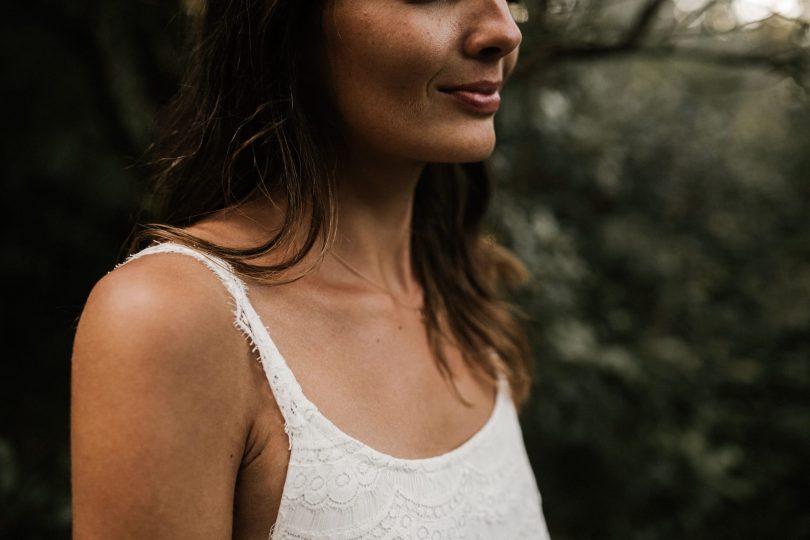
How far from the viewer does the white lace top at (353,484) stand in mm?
1130

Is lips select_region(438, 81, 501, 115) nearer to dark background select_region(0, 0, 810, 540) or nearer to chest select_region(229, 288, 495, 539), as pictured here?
chest select_region(229, 288, 495, 539)

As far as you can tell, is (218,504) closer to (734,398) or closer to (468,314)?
(468,314)

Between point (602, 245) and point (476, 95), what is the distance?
2.21 meters

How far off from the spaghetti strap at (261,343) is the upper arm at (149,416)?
8 centimetres

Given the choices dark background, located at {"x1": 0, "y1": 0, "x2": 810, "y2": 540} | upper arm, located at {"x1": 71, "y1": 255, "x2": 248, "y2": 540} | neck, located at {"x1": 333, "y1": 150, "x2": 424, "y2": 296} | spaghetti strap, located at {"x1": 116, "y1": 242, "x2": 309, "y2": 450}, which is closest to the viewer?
upper arm, located at {"x1": 71, "y1": 255, "x2": 248, "y2": 540}

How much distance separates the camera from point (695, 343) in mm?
3498

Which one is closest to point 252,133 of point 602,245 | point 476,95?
point 476,95

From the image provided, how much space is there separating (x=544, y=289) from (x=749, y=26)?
1059 mm

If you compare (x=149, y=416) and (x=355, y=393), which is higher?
(x=149, y=416)

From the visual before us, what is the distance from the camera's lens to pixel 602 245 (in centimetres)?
343

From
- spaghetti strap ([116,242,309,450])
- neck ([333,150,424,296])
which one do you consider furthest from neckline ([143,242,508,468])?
neck ([333,150,424,296])

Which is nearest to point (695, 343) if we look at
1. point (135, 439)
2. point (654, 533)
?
point (654, 533)

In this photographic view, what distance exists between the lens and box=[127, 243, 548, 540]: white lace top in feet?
3.71

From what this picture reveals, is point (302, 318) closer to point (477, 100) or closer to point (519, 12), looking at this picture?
point (477, 100)
